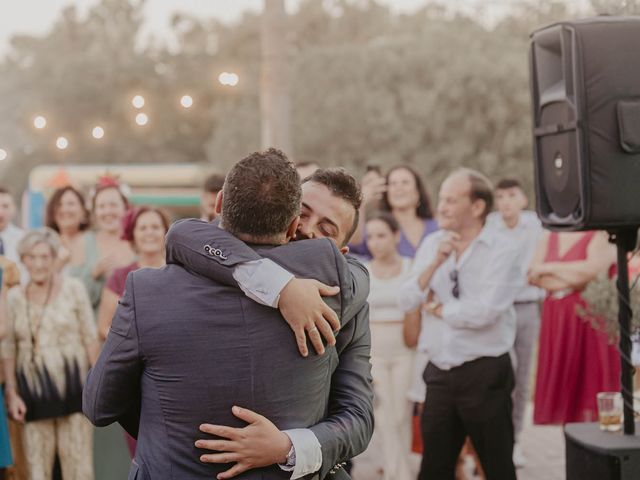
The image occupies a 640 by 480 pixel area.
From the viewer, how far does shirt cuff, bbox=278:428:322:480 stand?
241cm

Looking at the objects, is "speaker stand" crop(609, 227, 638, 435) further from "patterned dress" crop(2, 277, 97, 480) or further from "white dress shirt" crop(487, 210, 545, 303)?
"patterned dress" crop(2, 277, 97, 480)

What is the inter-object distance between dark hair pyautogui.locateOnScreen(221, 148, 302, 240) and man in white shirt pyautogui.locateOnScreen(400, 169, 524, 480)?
8.61ft

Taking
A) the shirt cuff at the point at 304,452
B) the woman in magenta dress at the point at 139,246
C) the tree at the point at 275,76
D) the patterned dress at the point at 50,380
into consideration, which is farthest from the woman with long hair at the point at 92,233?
the shirt cuff at the point at 304,452

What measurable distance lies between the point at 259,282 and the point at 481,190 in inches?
116

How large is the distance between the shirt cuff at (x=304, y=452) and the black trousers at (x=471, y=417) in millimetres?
2490

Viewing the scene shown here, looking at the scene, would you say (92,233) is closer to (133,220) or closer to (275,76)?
(133,220)

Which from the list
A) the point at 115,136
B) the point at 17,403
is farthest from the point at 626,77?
the point at 115,136

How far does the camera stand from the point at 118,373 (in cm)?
236

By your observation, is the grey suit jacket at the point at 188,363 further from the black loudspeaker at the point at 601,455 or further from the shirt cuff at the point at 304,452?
the black loudspeaker at the point at 601,455

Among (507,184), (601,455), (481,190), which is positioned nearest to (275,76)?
(507,184)

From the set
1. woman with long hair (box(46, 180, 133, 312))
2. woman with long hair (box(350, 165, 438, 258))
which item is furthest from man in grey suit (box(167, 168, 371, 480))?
woman with long hair (box(350, 165, 438, 258))

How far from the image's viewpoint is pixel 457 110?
2386 centimetres

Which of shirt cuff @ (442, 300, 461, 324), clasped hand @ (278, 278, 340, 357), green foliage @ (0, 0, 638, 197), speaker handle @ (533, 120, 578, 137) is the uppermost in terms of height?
green foliage @ (0, 0, 638, 197)

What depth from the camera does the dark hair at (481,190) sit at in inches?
200
